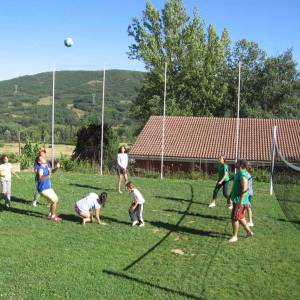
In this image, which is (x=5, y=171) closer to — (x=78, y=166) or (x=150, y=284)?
(x=150, y=284)

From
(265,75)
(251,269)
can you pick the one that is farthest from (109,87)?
(251,269)

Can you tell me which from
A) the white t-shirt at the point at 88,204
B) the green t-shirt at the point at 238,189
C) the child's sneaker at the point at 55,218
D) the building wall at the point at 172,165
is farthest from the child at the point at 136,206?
the building wall at the point at 172,165

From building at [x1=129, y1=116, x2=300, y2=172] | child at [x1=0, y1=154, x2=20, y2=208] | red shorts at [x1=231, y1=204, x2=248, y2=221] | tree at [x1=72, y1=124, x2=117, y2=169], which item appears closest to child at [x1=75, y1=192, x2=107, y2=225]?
child at [x1=0, y1=154, x2=20, y2=208]

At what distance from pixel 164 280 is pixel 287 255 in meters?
3.26

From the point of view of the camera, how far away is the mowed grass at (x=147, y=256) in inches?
318

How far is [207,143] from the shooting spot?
34.8 metres

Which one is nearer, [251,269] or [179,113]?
[251,269]

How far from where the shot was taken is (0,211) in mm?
13984

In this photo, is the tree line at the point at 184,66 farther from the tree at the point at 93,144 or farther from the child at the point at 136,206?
the child at the point at 136,206

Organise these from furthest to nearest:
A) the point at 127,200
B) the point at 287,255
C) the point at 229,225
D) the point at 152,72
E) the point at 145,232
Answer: the point at 152,72
the point at 127,200
the point at 229,225
the point at 145,232
the point at 287,255

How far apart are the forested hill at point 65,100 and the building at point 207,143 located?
3492 centimetres

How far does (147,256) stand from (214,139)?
1013 inches

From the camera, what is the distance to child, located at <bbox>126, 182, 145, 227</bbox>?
40.9 ft

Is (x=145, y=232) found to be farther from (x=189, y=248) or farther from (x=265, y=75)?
(x=265, y=75)
